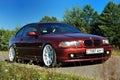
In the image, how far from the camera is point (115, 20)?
329ft

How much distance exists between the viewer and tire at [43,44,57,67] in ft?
35.6

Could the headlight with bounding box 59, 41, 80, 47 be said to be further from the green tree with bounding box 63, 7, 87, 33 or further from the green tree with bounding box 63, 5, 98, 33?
the green tree with bounding box 63, 7, 87, 33

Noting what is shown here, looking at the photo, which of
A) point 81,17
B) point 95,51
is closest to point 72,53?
point 95,51

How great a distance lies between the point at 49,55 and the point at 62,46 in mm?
465

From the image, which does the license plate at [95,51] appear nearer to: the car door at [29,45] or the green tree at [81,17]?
the car door at [29,45]

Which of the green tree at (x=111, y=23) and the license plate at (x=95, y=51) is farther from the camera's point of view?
the green tree at (x=111, y=23)

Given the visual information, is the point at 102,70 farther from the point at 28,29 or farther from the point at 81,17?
the point at 81,17

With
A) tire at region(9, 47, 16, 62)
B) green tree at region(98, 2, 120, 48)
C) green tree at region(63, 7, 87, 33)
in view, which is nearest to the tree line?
green tree at region(98, 2, 120, 48)

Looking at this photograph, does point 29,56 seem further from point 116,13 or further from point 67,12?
point 116,13

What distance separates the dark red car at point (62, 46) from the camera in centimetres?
1074

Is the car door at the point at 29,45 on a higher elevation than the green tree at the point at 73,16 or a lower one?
lower

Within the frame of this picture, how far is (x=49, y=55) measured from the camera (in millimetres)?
10969

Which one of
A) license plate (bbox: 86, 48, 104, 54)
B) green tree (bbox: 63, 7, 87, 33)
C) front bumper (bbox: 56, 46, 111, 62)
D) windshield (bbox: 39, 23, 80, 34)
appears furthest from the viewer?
green tree (bbox: 63, 7, 87, 33)

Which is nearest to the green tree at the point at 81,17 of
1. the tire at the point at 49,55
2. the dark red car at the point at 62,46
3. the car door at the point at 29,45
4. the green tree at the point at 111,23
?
the green tree at the point at 111,23
